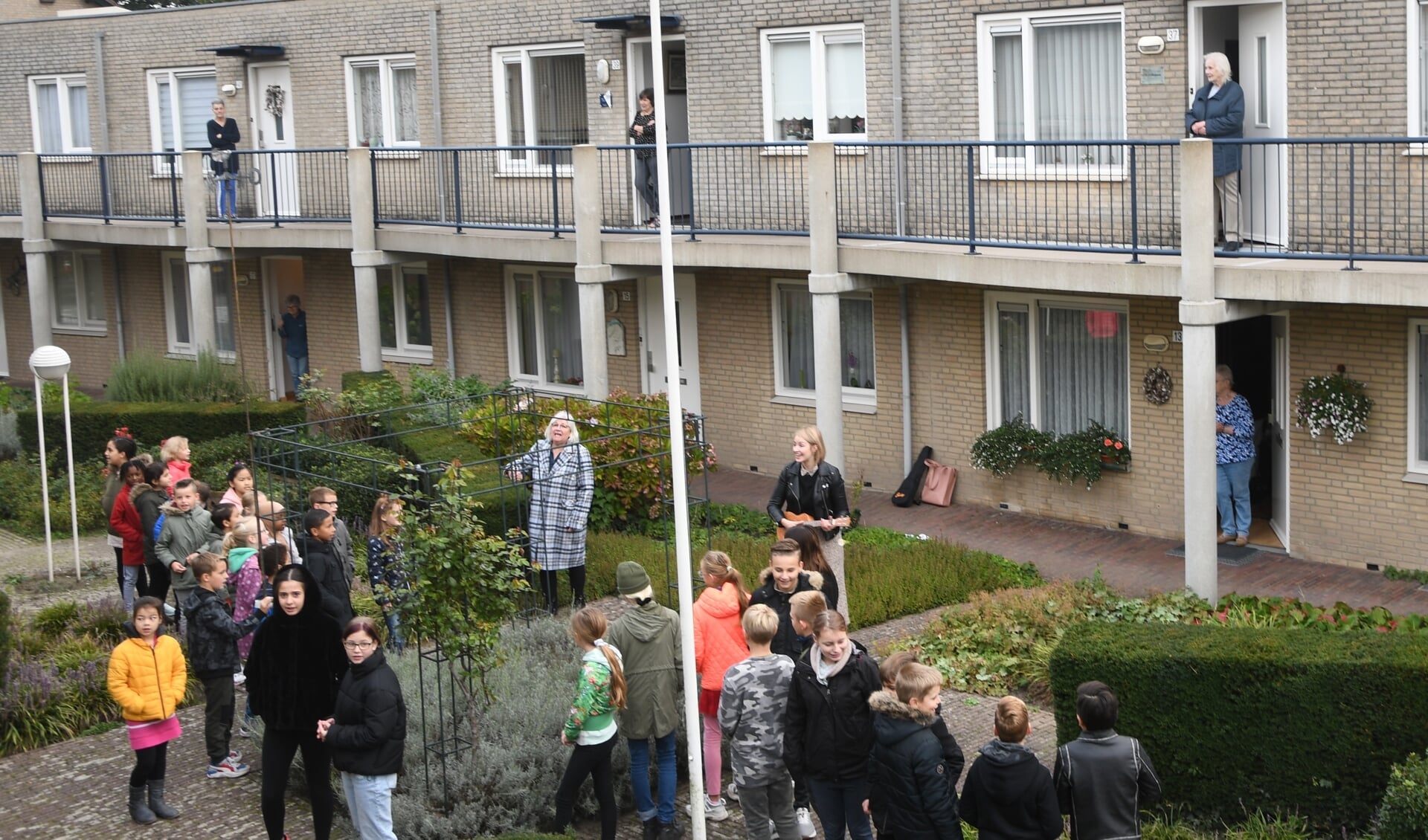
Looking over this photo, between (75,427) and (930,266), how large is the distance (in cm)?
1160

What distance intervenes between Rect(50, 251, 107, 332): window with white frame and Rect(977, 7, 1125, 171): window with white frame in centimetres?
1899

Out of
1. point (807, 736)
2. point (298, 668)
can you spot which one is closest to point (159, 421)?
point (298, 668)

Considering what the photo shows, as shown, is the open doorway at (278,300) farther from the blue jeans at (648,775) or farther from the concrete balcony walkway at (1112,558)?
the blue jeans at (648,775)

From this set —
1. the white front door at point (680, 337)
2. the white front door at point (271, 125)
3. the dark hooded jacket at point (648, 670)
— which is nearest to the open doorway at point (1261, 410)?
the white front door at point (680, 337)

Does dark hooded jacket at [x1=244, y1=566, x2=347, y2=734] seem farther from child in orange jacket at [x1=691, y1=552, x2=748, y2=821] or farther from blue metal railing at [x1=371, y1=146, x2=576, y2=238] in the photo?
blue metal railing at [x1=371, y1=146, x2=576, y2=238]

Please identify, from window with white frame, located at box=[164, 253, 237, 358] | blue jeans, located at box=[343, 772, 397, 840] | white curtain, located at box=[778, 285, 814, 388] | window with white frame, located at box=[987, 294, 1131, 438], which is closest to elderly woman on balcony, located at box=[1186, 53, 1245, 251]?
window with white frame, located at box=[987, 294, 1131, 438]

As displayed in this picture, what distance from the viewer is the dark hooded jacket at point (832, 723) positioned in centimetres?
863

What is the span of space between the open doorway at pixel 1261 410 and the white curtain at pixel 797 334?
5251mm

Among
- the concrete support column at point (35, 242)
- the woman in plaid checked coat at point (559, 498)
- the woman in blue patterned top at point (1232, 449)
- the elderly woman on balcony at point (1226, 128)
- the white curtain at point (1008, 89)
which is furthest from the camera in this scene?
the concrete support column at point (35, 242)

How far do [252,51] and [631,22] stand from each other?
7785 millimetres

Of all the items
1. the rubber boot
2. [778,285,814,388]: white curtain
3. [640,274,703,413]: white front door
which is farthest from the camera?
[640,274,703,413]: white front door

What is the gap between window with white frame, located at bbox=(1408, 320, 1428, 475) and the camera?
14.7m

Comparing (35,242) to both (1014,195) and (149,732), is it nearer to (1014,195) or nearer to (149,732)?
(1014,195)

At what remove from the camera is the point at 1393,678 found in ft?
29.8
